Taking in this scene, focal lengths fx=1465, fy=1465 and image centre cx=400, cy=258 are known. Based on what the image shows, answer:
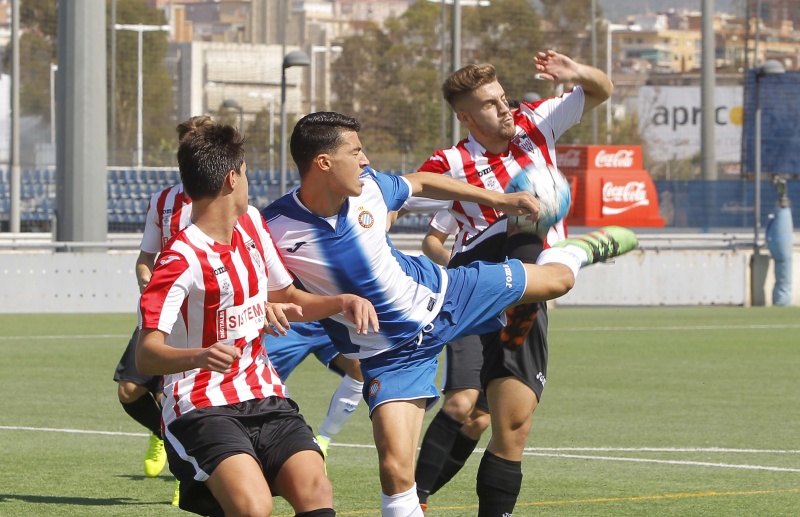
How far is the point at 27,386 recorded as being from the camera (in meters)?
13.2

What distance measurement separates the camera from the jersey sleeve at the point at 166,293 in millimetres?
4992

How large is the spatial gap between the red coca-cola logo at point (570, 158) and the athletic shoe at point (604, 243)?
1165 inches

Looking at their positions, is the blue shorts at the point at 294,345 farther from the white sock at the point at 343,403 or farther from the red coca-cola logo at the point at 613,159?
the red coca-cola logo at the point at 613,159

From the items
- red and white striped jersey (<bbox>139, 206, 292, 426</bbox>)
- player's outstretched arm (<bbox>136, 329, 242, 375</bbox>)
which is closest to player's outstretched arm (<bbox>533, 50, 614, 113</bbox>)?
red and white striped jersey (<bbox>139, 206, 292, 426</bbox>)

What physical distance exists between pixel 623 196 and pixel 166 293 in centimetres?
3148

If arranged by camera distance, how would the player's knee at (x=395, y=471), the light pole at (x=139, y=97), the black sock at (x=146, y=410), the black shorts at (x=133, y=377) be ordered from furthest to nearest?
1. the light pole at (x=139, y=97)
2. the black sock at (x=146, y=410)
3. the black shorts at (x=133, y=377)
4. the player's knee at (x=395, y=471)

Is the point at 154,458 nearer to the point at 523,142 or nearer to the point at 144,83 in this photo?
the point at 523,142

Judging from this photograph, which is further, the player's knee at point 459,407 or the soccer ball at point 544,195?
the player's knee at point 459,407

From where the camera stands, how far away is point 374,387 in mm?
5902

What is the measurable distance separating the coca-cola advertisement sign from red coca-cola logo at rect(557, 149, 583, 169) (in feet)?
3.30

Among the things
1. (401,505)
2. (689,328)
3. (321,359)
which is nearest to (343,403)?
(321,359)

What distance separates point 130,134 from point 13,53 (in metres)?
28.7

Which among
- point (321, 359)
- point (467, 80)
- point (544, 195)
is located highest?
point (467, 80)

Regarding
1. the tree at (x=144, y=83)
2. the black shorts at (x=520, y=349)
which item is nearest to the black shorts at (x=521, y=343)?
the black shorts at (x=520, y=349)
